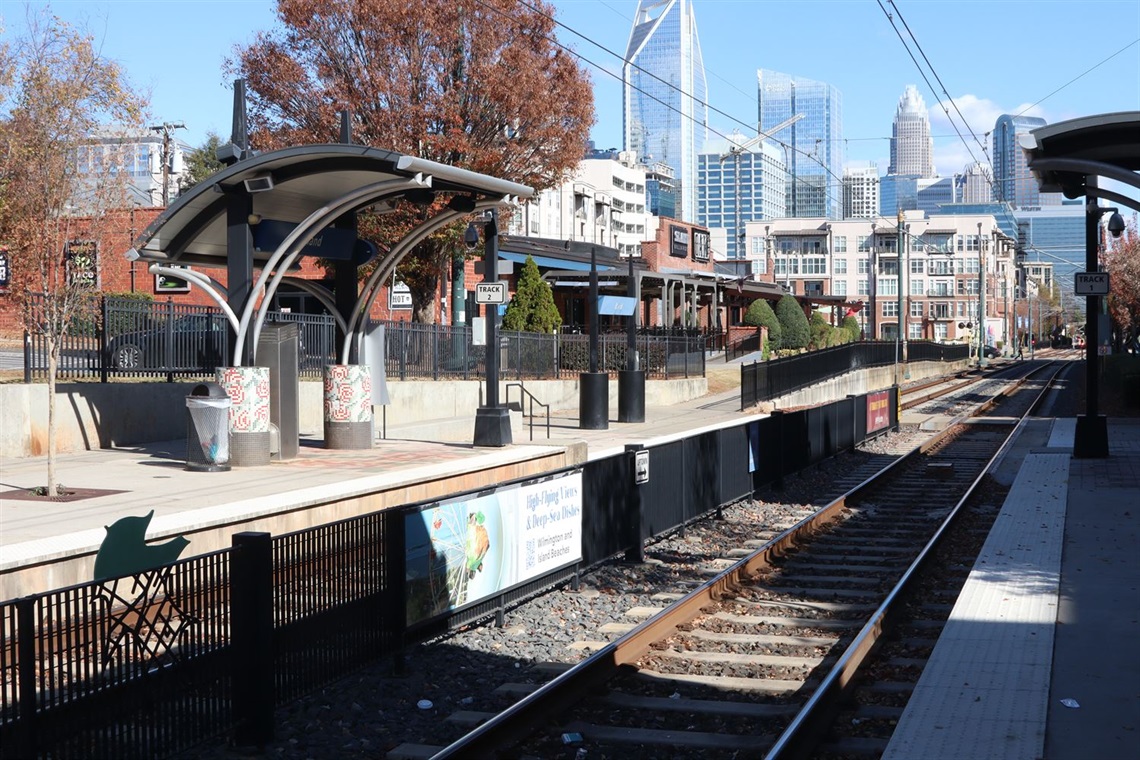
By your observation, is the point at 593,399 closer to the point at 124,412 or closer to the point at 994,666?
the point at 124,412

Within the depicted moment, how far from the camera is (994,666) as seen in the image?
914 centimetres

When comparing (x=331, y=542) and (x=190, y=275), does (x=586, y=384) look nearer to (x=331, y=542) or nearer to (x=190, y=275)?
(x=190, y=275)

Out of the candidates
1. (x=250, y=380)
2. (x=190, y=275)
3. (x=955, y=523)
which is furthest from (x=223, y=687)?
(x=955, y=523)

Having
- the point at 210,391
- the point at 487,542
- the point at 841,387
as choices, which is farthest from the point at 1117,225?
the point at 841,387

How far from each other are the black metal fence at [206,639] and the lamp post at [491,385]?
9690 mm

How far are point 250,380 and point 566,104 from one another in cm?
1832

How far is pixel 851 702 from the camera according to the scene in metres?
8.59

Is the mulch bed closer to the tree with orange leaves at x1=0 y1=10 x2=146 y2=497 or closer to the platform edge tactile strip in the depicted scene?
the tree with orange leaves at x1=0 y1=10 x2=146 y2=497

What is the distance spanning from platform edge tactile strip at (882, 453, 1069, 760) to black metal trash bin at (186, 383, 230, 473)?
989 centimetres

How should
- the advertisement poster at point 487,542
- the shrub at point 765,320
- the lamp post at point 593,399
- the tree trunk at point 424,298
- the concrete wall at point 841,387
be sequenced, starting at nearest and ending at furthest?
the advertisement poster at point 487,542 < the lamp post at point 593,399 < the tree trunk at point 424,298 < the concrete wall at point 841,387 < the shrub at point 765,320

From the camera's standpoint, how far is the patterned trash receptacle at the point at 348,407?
64.8 ft

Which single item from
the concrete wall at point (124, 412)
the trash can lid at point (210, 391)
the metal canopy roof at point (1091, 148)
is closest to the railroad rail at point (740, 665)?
the metal canopy roof at point (1091, 148)

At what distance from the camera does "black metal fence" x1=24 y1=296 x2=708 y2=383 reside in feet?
65.7

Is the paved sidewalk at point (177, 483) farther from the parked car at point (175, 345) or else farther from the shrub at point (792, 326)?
the shrub at point (792, 326)
